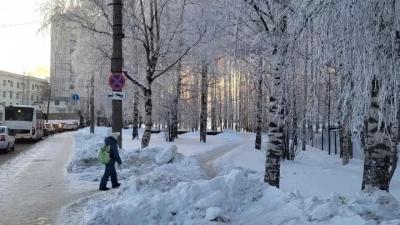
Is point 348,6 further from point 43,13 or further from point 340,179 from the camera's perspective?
point 43,13

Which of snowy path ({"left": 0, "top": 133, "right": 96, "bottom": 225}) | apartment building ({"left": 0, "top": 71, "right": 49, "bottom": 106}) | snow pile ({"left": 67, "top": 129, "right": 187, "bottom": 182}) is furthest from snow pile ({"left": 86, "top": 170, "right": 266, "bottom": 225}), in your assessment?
apartment building ({"left": 0, "top": 71, "right": 49, "bottom": 106})

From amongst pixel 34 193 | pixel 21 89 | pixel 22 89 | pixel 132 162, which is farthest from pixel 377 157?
pixel 21 89

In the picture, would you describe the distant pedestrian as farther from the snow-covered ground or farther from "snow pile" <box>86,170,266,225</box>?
"snow pile" <box>86,170,266,225</box>

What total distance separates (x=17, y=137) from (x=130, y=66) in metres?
17.5

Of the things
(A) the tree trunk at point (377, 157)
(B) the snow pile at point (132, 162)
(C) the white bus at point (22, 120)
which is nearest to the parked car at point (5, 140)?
(B) the snow pile at point (132, 162)

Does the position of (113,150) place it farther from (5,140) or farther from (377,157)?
(5,140)

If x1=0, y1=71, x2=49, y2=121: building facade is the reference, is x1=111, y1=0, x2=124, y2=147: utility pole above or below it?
below

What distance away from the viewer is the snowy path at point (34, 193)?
1007cm

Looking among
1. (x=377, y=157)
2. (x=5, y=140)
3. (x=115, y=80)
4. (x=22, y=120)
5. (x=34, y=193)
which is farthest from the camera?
(x=22, y=120)

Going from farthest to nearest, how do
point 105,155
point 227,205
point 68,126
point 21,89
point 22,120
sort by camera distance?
point 21,89
point 68,126
point 22,120
point 105,155
point 227,205

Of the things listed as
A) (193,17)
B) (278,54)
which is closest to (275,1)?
(278,54)

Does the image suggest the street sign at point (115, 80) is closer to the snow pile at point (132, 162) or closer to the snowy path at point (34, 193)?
the snow pile at point (132, 162)

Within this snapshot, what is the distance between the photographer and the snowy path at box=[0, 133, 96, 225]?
1007 centimetres

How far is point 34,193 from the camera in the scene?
1319 cm
